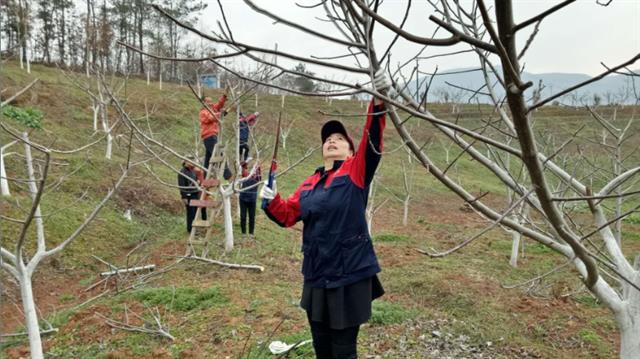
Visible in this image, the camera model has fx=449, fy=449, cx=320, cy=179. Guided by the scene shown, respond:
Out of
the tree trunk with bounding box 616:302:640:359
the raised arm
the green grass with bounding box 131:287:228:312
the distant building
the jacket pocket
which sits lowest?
the green grass with bounding box 131:287:228:312

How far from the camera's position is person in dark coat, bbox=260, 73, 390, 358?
2.46 meters

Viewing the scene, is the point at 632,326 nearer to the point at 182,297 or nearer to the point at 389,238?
the point at 182,297

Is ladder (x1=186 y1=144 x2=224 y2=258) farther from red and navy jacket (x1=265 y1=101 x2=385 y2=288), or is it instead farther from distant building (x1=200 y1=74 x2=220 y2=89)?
red and navy jacket (x1=265 y1=101 x2=385 y2=288)

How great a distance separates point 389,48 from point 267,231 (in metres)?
7.63

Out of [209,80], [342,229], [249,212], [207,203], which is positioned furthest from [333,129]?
[209,80]

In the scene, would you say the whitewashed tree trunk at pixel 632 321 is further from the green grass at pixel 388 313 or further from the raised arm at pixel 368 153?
the green grass at pixel 388 313

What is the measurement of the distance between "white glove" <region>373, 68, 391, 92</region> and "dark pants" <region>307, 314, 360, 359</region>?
1545 mm

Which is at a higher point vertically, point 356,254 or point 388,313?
point 356,254

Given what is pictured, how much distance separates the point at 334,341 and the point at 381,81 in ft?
5.43

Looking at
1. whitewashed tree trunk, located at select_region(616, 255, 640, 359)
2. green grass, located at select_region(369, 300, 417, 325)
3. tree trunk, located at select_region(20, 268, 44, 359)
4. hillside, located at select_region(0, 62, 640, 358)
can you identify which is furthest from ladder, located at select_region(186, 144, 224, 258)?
whitewashed tree trunk, located at select_region(616, 255, 640, 359)

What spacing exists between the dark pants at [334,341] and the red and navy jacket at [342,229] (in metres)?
0.27

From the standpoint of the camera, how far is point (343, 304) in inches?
96.4

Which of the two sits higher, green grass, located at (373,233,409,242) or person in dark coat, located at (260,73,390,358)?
person in dark coat, located at (260,73,390,358)

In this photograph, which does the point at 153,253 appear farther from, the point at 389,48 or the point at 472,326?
the point at 389,48
